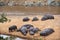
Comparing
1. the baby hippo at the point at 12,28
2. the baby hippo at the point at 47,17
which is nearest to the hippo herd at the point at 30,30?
the baby hippo at the point at 12,28

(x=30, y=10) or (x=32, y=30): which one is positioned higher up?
(x=30, y=10)

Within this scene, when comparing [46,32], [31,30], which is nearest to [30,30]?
[31,30]

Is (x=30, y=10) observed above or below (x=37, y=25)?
above

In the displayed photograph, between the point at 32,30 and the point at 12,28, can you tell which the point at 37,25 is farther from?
the point at 12,28

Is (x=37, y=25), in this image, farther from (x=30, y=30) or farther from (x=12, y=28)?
(x=12, y=28)

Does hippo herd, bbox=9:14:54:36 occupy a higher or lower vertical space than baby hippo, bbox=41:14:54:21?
lower

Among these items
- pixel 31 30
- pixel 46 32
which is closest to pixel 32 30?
pixel 31 30

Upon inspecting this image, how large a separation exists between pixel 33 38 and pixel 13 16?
0.30 meters

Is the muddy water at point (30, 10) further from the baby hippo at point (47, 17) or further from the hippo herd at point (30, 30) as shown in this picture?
the hippo herd at point (30, 30)

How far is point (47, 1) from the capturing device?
161 cm

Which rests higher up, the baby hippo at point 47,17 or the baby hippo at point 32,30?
the baby hippo at point 47,17

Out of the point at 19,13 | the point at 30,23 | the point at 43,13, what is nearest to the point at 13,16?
the point at 19,13

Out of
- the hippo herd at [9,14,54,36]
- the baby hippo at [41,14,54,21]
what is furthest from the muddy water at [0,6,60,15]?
the hippo herd at [9,14,54,36]

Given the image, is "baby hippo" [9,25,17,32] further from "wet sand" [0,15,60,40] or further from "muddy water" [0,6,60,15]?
"muddy water" [0,6,60,15]
